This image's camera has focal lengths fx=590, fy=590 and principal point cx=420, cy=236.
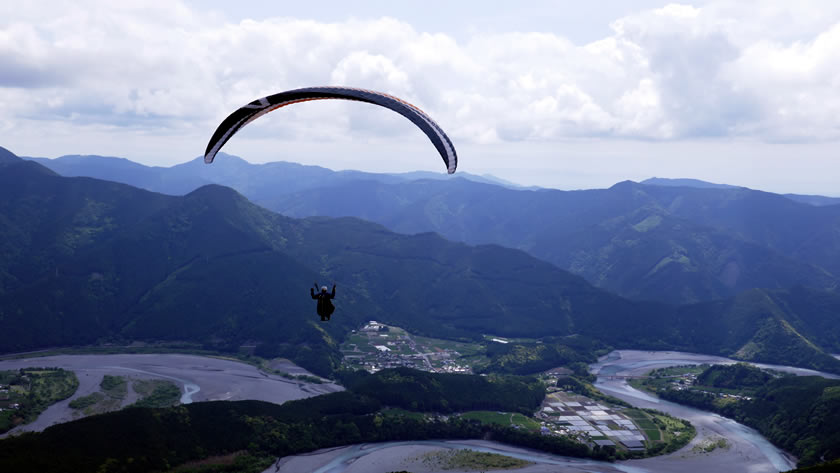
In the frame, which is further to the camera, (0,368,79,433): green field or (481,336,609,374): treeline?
(481,336,609,374): treeline

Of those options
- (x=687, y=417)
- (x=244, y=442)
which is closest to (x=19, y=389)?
(x=244, y=442)

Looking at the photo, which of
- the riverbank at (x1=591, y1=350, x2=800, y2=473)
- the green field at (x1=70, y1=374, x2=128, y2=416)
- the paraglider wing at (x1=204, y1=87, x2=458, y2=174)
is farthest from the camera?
the green field at (x1=70, y1=374, x2=128, y2=416)

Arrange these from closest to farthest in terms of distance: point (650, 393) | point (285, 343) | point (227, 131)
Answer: point (227, 131) < point (650, 393) < point (285, 343)

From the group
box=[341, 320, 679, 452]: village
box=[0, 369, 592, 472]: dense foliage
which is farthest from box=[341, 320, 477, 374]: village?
box=[0, 369, 592, 472]: dense foliage

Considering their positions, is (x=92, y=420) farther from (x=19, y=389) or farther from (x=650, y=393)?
(x=650, y=393)

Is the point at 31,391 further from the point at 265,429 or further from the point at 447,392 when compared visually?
the point at 447,392

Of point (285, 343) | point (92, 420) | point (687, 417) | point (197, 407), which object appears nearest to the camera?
point (92, 420)

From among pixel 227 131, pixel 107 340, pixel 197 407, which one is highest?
pixel 227 131

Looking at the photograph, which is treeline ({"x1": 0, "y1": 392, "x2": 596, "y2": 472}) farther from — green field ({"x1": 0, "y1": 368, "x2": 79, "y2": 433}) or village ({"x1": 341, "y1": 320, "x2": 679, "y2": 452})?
green field ({"x1": 0, "y1": 368, "x2": 79, "y2": 433})
